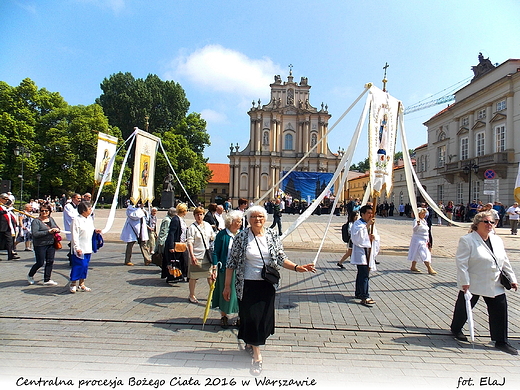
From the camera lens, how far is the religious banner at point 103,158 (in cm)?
939

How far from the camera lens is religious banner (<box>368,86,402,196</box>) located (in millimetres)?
7384

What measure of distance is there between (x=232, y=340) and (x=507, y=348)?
11.1ft

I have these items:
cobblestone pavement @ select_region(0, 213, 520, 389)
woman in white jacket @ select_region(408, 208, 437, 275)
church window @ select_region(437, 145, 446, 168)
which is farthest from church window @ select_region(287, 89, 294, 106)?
cobblestone pavement @ select_region(0, 213, 520, 389)

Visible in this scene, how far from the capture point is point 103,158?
9.62 metres

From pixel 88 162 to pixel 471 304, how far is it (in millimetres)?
41283

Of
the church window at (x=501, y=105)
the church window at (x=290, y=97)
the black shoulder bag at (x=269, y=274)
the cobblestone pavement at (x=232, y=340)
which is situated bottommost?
the cobblestone pavement at (x=232, y=340)

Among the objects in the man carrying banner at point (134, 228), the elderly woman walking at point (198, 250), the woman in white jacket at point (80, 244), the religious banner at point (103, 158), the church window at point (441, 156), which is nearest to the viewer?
the elderly woman walking at point (198, 250)

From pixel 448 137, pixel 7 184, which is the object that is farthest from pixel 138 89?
pixel 448 137

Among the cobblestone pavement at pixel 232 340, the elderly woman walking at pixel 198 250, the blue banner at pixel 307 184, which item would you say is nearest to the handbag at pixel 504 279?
the cobblestone pavement at pixel 232 340

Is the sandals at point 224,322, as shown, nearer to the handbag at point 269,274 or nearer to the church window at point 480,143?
the handbag at point 269,274

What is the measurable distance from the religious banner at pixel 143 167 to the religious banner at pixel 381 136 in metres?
5.94

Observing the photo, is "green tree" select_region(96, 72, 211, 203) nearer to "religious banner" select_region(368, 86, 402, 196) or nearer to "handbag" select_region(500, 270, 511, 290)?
"religious banner" select_region(368, 86, 402, 196)

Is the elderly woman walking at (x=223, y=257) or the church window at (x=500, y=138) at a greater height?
the church window at (x=500, y=138)

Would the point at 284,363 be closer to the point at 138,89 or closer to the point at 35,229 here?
the point at 35,229
